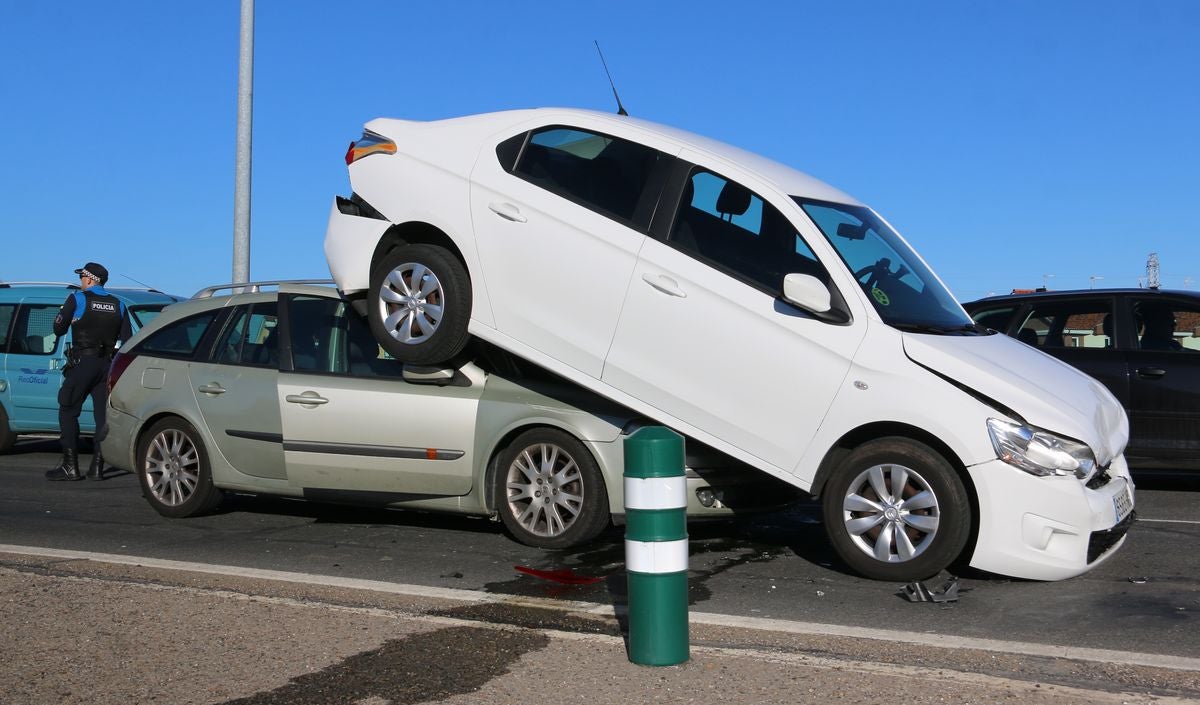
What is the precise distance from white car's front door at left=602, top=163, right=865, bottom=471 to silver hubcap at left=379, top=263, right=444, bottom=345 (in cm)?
128

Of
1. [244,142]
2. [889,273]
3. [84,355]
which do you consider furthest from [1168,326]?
[244,142]

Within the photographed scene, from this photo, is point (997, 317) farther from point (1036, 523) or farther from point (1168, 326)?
point (1036, 523)

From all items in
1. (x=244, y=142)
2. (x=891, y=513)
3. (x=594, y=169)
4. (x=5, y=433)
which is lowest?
(x=5, y=433)

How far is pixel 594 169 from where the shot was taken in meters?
7.42

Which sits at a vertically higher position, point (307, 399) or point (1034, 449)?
point (1034, 449)

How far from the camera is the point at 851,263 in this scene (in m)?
6.87

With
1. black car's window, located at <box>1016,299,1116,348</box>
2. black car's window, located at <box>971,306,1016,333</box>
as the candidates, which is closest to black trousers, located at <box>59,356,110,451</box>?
black car's window, located at <box>971,306,1016,333</box>

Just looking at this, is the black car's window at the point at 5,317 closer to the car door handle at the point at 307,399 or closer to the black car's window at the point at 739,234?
the car door handle at the point at 307,399

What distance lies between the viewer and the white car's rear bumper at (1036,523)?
6047 mm

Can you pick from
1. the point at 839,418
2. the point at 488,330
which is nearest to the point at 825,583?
the point at 839,418

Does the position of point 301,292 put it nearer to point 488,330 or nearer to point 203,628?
point 488,330

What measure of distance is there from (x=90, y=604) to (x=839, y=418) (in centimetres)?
376

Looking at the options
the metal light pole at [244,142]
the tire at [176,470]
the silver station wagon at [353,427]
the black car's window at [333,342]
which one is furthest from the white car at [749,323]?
the metal light pole at [244,142]

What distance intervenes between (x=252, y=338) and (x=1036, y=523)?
17.1 feet
